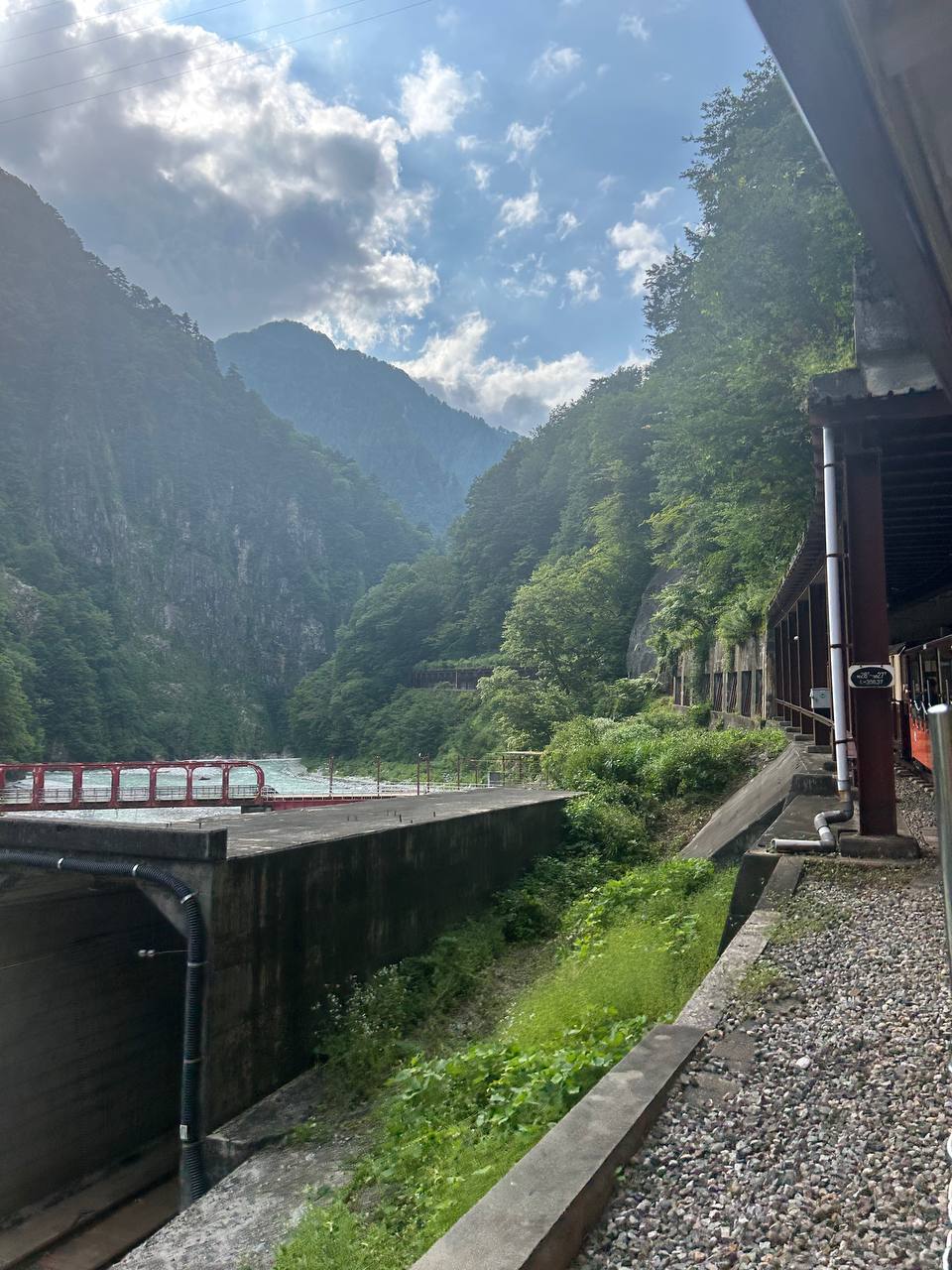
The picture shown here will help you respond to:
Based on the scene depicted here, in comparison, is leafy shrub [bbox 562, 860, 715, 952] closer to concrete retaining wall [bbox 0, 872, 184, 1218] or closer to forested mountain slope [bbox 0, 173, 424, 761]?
concrete retaining wall [bbox 0, 872, 184, 1218]

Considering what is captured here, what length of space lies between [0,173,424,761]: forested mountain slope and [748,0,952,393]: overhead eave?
6636 cm

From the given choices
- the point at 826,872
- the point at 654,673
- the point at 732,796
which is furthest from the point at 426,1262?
the point at 654,673

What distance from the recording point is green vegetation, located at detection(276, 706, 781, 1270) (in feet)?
13.4

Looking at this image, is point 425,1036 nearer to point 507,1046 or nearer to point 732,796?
point 507,1046

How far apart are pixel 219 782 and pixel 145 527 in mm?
53703

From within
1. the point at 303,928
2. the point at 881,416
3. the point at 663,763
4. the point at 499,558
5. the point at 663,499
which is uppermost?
the point at 499,558

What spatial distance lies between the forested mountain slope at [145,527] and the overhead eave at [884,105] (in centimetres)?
6636

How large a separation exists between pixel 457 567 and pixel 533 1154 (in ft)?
244

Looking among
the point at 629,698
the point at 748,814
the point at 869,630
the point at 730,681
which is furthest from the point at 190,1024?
the point at 629,698

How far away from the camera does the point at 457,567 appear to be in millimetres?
76812

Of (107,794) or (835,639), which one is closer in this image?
(835,639)

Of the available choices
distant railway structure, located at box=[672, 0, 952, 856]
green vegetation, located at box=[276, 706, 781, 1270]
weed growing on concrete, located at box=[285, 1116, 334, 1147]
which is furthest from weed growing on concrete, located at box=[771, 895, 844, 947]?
weed growing on concrete, located at box=[285, 1116, 334, 1147]

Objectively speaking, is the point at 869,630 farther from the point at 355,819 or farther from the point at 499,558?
the point at 499,558

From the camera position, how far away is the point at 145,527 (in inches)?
4021
